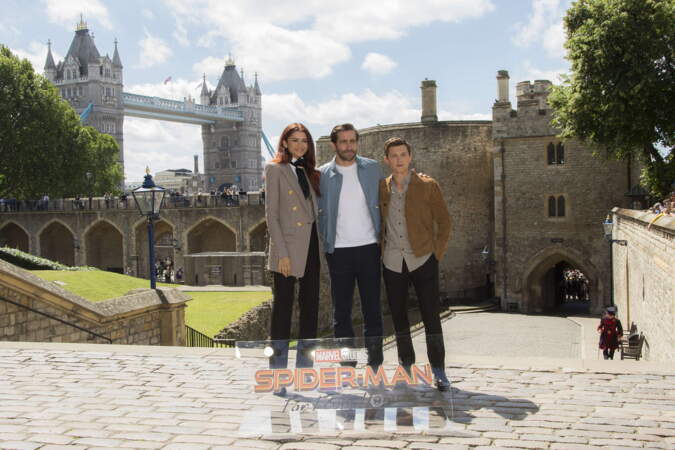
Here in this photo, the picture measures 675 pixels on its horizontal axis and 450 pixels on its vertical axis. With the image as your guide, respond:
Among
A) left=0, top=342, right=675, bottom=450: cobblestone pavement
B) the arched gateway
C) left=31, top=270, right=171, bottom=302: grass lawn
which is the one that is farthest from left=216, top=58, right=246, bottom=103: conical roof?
left=0, top=342, right=675, bottom=450: cobblestone pavement

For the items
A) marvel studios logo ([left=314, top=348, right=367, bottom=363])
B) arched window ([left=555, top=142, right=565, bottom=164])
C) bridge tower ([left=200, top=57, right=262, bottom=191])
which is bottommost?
marvel studios logo ([left=314, top=348, right=367, bottom=363])

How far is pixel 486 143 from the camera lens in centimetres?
3231

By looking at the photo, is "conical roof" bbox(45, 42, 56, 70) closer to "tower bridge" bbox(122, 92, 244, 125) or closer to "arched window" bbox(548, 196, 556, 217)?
"tower bridge" bbox(122, 92, 244, 125)

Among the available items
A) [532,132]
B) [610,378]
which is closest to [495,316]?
[532,132]

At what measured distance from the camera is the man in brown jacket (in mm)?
5688

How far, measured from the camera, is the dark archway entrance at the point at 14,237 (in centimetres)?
4822

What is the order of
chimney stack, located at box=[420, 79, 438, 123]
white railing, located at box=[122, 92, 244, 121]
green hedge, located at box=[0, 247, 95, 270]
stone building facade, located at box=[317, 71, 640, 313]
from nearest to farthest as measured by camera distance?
green hedge, located at box=[0, 247, 95, 270], stone building facade, located at box=[317, 71, 640, 313], chimney stack, located at box=[420, 79, 438, 123], white railing, located at box=[122, 92, 244, 121]

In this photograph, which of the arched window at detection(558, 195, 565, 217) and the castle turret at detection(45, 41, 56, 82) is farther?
the castle turret at detection(45, 41, 56, 82)

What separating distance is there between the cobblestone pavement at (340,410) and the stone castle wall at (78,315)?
4.03m

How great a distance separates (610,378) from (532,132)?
25.0m

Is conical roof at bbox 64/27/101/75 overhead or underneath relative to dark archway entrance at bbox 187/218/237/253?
overhead

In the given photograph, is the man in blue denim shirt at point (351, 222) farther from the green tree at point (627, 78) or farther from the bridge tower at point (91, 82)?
the bridge tower at point (91, 82)

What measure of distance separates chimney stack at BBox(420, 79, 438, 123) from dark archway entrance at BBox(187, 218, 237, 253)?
1544 centimetres

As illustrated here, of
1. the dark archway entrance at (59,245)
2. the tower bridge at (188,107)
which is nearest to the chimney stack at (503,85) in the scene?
the dark archway entrance at (59,245)
